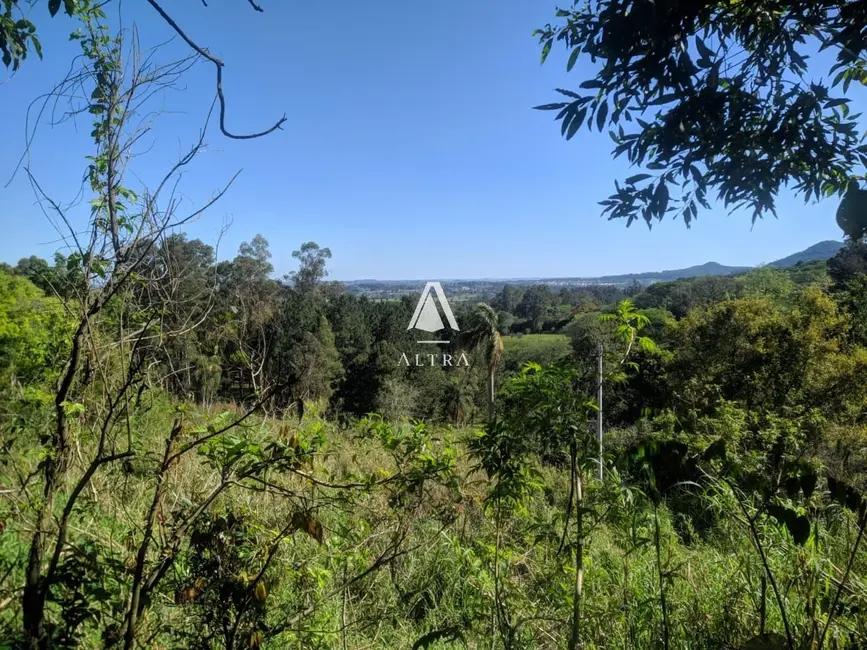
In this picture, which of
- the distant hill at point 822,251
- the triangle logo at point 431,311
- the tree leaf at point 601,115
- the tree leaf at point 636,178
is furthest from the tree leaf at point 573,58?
the triangle logo at point 431,311

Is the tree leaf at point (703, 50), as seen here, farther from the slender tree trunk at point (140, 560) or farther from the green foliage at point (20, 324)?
the green foliage at point (20, 324)

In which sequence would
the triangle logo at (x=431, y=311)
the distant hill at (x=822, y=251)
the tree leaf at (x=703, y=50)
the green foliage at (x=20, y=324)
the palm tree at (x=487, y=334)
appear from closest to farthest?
the tree leaf at (x=703, y=50)
the distant hill at (x=822, y=251)
the green foliage at (x=20, y=324)
the triangle logo at (x=431, y=311)
the palm tree at (x=487, y=334)

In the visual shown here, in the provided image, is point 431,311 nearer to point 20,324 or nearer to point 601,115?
point 20,324

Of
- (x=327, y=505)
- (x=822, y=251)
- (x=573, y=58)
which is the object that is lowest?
(x=327, y=505)

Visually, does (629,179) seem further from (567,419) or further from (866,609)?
(866,609)

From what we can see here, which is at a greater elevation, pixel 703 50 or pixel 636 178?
pixel 703 50

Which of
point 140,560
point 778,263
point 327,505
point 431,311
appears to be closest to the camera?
point 140,560

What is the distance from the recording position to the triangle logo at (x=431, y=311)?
17.0 m

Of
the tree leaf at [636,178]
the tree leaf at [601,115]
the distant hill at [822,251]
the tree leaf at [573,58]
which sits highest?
the tree leaf at [573,58]

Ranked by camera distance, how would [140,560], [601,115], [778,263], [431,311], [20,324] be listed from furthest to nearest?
[431,311]
[20,324]
[778,263]
[601,115]
[140,560]

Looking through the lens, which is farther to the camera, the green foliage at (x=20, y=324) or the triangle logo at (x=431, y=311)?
the triangle logo at (x=431, y=311)

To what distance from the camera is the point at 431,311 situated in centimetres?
2011

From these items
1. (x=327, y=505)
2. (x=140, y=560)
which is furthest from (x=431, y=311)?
(x=140, y=560)

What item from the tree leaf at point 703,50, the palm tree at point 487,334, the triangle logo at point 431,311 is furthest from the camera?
the palm tree at point 487,334
